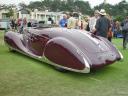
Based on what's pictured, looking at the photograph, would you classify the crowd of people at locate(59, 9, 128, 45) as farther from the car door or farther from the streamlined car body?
the streamlined car body

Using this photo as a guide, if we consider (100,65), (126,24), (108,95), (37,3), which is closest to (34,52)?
(100,65)

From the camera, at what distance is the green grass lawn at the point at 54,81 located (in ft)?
21.6

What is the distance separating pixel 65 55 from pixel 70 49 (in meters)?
0.20

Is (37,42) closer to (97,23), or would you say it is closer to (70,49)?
(70,49)

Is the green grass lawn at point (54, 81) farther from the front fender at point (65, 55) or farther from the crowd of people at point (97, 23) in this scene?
the crowd of people at point (97, 23)

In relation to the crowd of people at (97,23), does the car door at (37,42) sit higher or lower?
lower

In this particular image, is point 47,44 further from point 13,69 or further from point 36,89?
point 36,89

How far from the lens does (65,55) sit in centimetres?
805

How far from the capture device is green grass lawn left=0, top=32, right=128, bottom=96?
6.60 meters

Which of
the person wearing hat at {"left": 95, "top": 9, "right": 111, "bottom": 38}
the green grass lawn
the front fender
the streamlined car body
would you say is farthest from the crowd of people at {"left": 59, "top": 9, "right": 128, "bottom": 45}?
the front fender

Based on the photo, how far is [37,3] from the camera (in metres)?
96.3

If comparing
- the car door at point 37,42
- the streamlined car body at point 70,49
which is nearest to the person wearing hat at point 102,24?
the streamlined car body at point 70,49

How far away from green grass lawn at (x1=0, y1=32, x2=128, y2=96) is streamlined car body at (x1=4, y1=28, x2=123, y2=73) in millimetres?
299

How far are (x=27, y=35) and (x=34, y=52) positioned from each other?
101 centimetres
